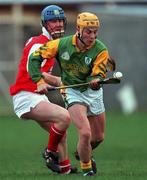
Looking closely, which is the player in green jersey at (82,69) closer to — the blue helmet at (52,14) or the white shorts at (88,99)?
the white shorts at (88,99)

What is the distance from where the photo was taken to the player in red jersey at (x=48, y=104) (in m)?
14.2

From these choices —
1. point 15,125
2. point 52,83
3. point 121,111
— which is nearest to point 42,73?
point 52,83

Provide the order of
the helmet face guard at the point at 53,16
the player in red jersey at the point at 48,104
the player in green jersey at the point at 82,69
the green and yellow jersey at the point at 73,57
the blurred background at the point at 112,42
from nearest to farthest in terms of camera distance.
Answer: the player in green jersey at the point at 82,69 < the green and yellow jersey at the point at 73,57 < the player in red jersey at the point at 48,104 < the helmet face guard at the point at 53,16 < the blurred background at the point at 112,42

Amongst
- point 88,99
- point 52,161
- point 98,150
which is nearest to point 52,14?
point 88,99

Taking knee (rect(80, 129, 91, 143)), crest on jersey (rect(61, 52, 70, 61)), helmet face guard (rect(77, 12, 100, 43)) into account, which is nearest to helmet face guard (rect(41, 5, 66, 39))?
crest on jersey (rect(61, 52, 70, 61))

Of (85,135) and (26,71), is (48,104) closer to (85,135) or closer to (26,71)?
(26,71)

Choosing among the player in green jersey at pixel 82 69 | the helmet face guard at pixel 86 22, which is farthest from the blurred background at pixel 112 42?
the helmet face guard at pixel 86 22

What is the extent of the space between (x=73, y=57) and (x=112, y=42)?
833 inches

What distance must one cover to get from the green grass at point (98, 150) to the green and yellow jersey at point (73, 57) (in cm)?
141

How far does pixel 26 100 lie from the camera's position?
1458 centimetres

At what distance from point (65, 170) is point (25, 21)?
2226 cm

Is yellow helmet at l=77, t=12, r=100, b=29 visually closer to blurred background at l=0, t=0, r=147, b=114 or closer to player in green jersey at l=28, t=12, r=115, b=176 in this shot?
player in green jersey at l=28, t=12, r=115, b=176

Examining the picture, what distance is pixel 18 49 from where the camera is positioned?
116 feet

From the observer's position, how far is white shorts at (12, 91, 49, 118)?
47.7ft
